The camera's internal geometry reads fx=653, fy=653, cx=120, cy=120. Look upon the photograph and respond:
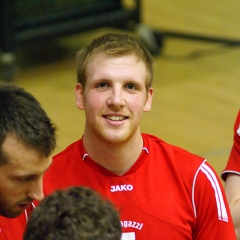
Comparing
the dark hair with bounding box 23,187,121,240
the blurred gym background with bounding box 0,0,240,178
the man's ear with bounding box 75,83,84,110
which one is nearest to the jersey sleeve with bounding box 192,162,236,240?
the man's ear with bounding box 75,83,84,110

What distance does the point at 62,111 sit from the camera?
4871mm

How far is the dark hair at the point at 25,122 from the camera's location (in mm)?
1820

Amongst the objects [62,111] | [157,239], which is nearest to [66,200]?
[157,239]

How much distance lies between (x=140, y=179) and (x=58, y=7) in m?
3.45

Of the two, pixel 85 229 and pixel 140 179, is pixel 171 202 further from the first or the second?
pixel 85 229

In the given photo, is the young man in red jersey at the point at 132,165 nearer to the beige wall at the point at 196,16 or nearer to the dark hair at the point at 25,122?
the dark hair at the point at 25,122

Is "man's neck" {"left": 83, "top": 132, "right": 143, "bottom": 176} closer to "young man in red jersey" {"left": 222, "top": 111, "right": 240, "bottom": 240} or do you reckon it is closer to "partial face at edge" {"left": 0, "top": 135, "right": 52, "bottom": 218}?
"partial face at edge" {"left": 0, "top": 135, "right": 52, "bottom": 218}

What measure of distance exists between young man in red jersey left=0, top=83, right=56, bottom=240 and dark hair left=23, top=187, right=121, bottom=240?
1.24ft

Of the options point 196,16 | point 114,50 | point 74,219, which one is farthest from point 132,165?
point 196,16

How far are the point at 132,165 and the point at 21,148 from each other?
0.60m

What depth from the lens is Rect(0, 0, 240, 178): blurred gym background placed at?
15.2ft

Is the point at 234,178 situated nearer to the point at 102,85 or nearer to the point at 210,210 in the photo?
the point at 210,210

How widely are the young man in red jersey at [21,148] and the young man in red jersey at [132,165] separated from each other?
1.07 ft

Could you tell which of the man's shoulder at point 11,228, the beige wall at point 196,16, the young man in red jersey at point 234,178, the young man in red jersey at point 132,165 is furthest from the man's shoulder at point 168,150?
the beige wall at point 196,16
